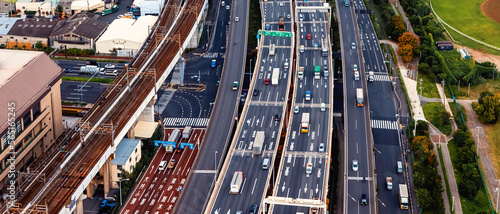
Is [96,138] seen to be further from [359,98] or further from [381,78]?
[381,78]

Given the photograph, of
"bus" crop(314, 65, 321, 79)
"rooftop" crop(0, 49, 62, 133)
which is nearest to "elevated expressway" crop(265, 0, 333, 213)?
"bus" crop(314, 65, 321, 79)

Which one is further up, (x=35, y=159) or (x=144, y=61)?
(x=144, y=61)

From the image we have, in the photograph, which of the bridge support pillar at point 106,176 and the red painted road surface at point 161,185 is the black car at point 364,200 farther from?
the bridge support pillar at point 106,176

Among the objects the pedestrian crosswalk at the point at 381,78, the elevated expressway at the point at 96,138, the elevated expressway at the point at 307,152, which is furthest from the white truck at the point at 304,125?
the pedestrian crosswalk at the point at 381,78

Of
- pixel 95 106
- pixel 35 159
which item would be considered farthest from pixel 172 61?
pixel 35 159

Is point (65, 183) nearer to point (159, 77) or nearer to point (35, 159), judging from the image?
point (35, 159)

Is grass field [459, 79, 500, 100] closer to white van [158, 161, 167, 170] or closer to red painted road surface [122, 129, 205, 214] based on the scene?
red painted road surface [122, 129, 205, 214]
